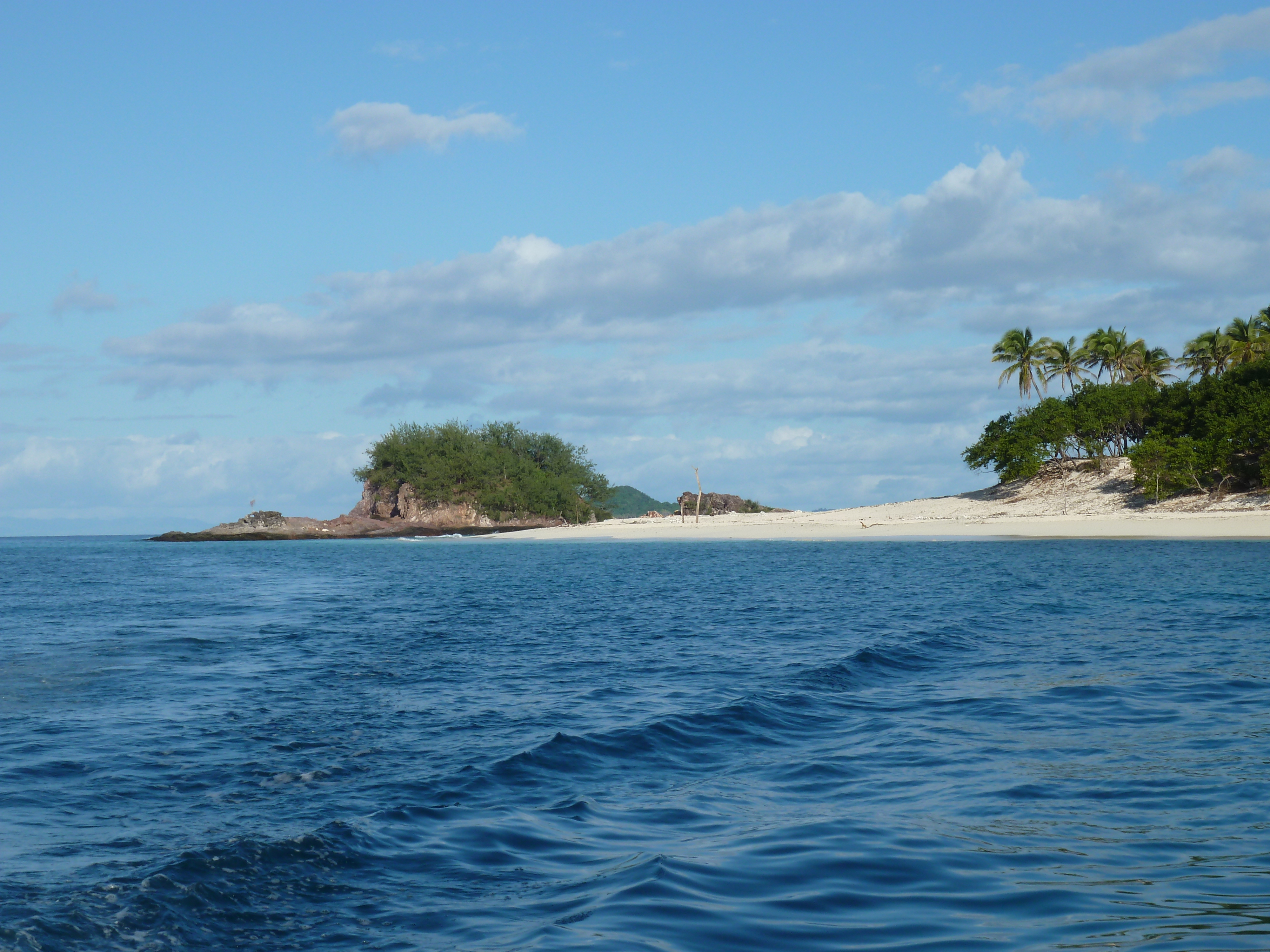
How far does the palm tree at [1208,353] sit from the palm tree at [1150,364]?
3329 millimetres

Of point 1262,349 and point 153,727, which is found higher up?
point 1262,349

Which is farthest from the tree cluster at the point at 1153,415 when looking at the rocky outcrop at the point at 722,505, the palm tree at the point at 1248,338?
the rocky outcrop at the point at 722,505

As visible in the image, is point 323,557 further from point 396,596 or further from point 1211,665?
point 1211,665

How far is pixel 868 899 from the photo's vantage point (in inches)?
269

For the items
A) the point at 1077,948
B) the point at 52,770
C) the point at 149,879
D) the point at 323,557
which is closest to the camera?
the point at 1077,948

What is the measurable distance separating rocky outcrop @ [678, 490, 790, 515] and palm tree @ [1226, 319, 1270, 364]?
53.2 metres

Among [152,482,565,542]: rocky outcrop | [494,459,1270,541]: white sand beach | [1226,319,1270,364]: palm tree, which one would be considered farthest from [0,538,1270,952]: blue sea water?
[152,482,565,542]: rocky outcrop

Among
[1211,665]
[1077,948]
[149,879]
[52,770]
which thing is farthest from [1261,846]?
[52,770]

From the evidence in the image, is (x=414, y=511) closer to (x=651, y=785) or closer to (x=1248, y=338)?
(x=1248, y=338)

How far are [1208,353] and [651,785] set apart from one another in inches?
3682

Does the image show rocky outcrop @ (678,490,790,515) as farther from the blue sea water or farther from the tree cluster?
the blue sea water

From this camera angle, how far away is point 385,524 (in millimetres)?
125000

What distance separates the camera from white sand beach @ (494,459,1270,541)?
6178cm

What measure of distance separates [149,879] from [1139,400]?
85.0 metres
